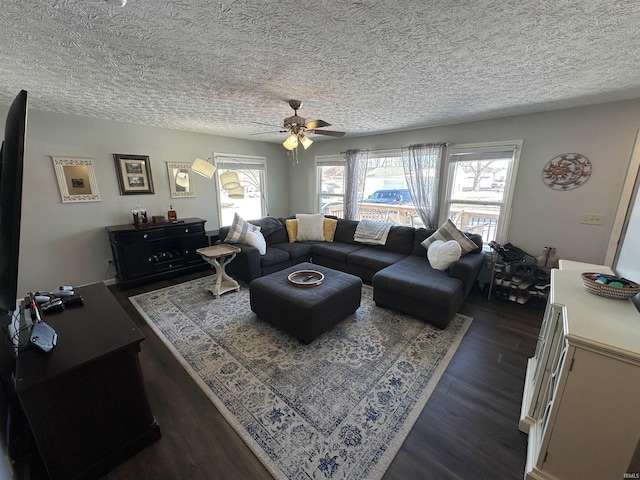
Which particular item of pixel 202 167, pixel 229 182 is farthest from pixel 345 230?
pixel 202 167

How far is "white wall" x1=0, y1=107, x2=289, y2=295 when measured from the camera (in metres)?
2.89

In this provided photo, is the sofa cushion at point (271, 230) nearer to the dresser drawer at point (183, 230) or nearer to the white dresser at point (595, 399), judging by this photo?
the dresser drawer at point (183, 230)

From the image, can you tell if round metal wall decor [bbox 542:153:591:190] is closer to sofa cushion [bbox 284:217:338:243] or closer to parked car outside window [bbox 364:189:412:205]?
parked car outside window [bbox 364:189:412:205]

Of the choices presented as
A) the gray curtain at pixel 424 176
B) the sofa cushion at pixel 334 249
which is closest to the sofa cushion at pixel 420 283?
the sofa cushion at pixel 334 249

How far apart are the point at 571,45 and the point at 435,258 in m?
2.12

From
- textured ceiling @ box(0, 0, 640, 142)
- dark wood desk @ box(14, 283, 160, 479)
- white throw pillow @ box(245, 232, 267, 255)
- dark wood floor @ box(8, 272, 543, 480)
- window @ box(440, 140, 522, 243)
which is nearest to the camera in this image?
dark wood desk @ box(14, 283, 160, 479)

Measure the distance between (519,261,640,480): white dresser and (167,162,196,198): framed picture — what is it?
4.71 m

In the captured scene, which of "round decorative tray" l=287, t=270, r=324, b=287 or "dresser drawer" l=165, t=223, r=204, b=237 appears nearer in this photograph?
"round decorative tray" l=287, t=270, r=324, b=287

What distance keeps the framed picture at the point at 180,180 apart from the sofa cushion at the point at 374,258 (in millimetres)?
2977

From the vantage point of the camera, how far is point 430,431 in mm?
1500

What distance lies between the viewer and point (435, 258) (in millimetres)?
3020

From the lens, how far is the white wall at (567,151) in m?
2.47

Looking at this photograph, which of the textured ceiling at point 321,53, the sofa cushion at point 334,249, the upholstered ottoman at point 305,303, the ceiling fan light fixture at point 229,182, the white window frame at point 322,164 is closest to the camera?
the textured ceiling at point 321,53

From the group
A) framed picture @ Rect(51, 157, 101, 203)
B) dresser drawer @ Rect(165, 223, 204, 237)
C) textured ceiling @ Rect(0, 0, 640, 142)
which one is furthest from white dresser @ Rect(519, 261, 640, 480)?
framed picture @ Rect(51, 157, 101, 203)
